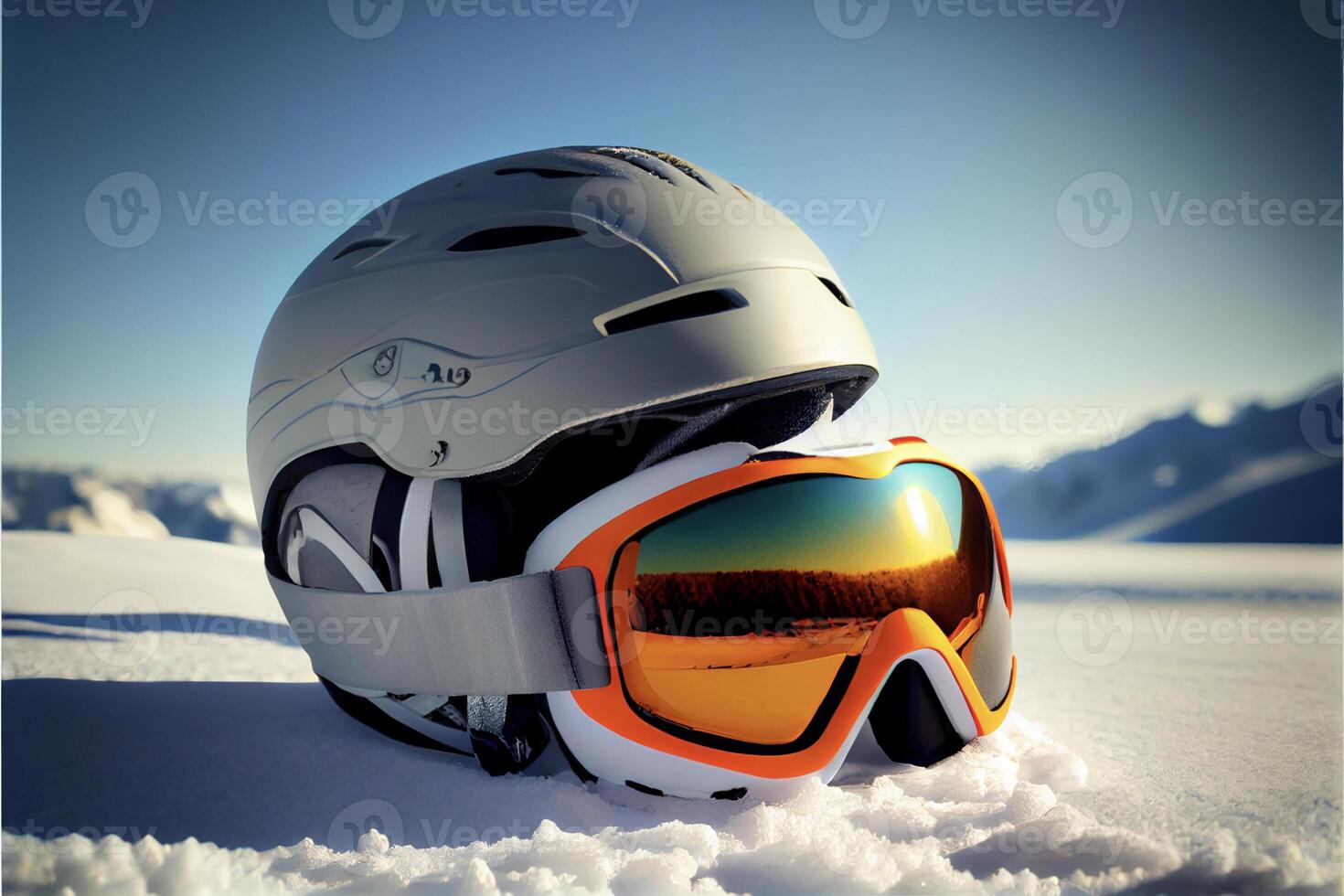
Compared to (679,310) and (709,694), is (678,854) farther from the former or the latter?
(679,310)

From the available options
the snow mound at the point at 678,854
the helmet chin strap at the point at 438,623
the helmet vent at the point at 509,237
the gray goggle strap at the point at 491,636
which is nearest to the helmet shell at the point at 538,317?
the helmet vent at the point at 509,237

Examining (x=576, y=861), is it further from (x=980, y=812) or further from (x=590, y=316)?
(x=590, y=316)

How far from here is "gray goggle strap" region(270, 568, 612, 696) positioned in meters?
A: 1.91

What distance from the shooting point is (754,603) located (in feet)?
6.48

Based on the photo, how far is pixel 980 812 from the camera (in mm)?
1753

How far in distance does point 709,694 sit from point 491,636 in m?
0.46

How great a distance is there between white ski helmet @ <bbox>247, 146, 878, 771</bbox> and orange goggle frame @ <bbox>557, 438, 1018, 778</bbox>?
0.60 feet

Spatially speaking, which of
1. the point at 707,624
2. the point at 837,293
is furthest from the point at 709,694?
the point at 837,293

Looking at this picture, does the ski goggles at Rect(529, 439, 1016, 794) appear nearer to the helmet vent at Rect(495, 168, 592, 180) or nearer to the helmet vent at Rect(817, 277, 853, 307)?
the helmet vent at Rect(817, 277, 853, 307)

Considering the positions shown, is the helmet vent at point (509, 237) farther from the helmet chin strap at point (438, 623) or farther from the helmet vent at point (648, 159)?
the helmet chin strap at point (438, 623)

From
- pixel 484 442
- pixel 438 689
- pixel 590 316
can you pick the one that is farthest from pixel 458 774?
pixel 590 316

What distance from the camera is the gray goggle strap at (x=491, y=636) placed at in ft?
6.25

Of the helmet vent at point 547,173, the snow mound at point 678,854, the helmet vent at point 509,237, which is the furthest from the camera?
the helmet vent at point 547,173

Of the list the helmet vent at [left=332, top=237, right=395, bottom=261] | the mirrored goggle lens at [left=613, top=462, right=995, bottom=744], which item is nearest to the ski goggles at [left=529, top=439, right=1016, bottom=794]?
the mirrored goggle lens at [left=613, top=462, right=995, bottom=744]
